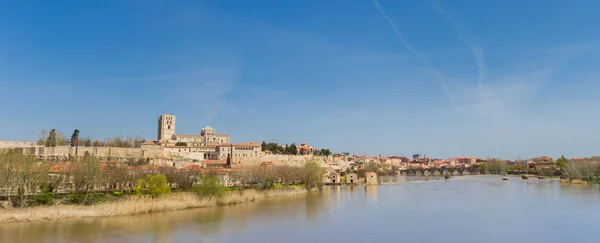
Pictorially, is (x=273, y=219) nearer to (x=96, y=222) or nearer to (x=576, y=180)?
(x=96, y=222)

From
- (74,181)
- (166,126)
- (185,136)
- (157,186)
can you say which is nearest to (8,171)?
(74,181)

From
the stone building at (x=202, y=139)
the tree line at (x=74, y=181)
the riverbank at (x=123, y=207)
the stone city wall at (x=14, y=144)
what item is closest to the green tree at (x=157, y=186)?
the tree line at (x=74, y=181)

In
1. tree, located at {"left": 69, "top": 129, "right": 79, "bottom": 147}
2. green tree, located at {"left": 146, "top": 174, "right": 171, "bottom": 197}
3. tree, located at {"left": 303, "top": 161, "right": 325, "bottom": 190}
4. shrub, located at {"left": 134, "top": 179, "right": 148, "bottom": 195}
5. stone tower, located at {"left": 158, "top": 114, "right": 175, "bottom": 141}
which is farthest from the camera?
stone tower, located at {"left": 158, "top": 114, "right": 175, "bottom": 141}

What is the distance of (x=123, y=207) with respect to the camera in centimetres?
1819

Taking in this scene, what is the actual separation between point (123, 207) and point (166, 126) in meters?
63.3

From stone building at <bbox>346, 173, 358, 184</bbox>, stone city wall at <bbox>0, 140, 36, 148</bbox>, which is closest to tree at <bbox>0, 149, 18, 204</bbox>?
stone city wall at <bbox>0, 140, 36, 148</bbox>

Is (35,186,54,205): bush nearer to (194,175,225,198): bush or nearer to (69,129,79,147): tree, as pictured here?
(194,175,225,198): bush

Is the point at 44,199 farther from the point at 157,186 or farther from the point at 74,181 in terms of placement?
the point at 157,186

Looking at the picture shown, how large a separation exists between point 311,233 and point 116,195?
33.0ft

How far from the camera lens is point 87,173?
18922 mm

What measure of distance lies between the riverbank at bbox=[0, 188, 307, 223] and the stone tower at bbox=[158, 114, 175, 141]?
190 ft

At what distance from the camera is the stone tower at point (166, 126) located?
79000 mm

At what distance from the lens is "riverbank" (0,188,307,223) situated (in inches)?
625

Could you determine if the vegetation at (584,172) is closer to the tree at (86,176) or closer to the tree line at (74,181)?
the tree line at (74,181)
